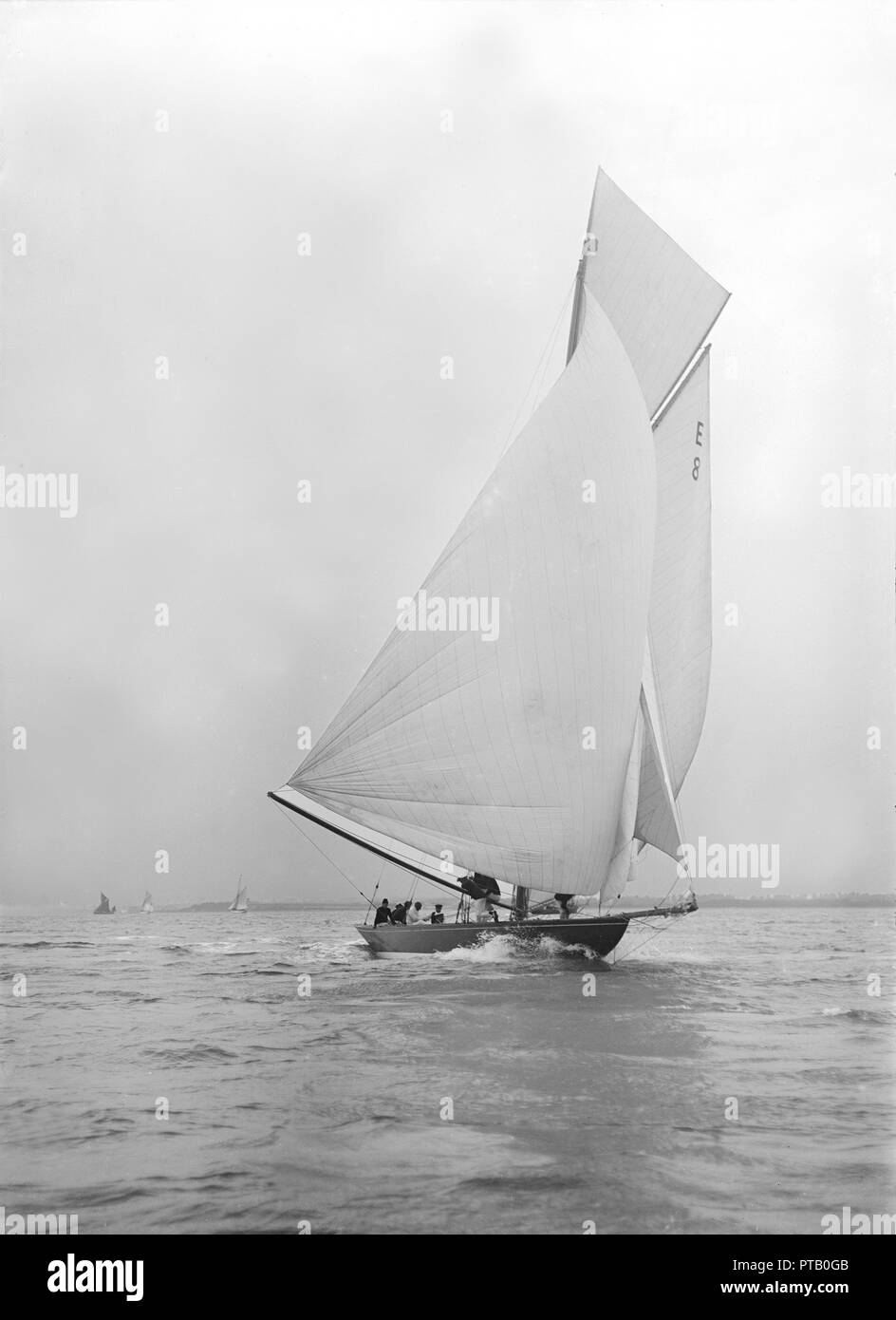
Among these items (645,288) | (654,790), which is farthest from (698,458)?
(654,790)

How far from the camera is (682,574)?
3759 cm

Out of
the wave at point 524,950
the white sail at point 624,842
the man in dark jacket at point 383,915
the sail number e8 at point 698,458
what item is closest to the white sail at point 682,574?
the sail number e8 at point 698,458

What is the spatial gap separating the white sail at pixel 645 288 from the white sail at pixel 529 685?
10.4 m

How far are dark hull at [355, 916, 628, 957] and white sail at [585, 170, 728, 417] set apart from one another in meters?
18.0

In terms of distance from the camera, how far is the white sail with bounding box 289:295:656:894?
26016 millimetres

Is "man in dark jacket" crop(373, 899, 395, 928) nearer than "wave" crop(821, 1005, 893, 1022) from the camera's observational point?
No

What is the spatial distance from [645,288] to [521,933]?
72.5 ft

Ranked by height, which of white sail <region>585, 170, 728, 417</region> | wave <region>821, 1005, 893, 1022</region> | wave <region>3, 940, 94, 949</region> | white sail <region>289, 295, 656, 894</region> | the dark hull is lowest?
wave <region>3, 940, 94, 949</region>

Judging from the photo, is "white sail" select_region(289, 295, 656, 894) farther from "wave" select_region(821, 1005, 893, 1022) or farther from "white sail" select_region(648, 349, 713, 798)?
"white sail" select_region(648, 349, 713, 798)

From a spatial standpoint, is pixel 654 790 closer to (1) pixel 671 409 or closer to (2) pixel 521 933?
(2) pixel 521 933

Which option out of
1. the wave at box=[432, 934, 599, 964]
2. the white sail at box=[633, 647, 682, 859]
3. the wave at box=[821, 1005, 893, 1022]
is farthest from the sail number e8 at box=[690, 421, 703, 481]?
the wave at box=[821, 1005, 893, 1022]
